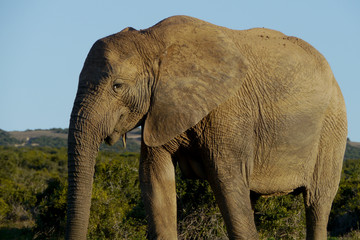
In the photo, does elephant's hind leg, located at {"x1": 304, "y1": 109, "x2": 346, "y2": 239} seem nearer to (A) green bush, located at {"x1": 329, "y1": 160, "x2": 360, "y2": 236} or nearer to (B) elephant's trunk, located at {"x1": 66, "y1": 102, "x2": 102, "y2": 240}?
(B) elephant's trunk, located at {"x1": 66, "y1": 102, "x2": 102, "y2": 240}

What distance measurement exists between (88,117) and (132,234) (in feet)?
15.9

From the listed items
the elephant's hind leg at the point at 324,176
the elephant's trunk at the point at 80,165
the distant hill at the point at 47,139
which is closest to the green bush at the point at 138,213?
the elephant's hind leg at the point at 324,176

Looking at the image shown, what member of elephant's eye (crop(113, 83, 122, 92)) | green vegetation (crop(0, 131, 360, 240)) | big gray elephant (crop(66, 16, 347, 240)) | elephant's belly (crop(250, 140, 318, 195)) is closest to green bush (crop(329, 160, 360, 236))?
green vegetation (crop(0, 131, 360, 240))

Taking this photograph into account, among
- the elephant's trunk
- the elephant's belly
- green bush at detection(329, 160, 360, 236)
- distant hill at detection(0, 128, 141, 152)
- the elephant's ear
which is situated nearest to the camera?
the elephant's trunk

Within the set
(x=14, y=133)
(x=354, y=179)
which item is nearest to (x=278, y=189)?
(x=354, y=179)

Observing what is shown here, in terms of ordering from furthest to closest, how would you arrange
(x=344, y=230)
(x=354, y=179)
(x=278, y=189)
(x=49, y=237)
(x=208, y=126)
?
1. (x=354, y=179)
2. (x=344, y=230)
3. (x=49, y=237)
4. (x=278, y=189)
5. (x=208, y=126)

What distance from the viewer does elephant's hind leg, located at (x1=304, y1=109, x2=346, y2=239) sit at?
5953mm

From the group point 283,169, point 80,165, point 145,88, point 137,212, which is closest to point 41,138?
point 137,212

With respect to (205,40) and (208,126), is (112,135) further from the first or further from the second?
(205,40)

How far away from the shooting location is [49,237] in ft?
37.0

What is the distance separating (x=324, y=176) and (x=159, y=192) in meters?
1.98

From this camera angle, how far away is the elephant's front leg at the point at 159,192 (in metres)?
5.08

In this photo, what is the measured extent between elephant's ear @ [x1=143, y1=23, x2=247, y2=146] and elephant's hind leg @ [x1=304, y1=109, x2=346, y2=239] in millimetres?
1591

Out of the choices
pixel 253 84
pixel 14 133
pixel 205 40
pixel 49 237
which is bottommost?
pixel 49 237
